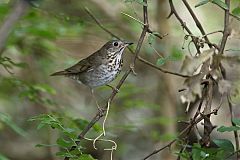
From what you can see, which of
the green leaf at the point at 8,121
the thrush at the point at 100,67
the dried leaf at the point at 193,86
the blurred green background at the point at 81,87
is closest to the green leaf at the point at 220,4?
the blurred green background at the point at 81,87

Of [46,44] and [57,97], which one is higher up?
[46,44]

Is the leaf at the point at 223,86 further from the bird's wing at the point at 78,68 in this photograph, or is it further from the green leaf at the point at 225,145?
the bird's wing at the point at 78,68

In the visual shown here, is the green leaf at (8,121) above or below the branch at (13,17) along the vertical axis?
below

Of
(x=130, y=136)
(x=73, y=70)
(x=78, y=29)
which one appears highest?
(x=78, y=29)

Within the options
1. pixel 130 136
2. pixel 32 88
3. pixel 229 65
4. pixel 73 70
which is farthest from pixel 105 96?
pixel 229 65

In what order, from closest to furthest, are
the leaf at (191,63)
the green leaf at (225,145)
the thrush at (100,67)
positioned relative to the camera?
the leaf at (191,63), the green leaf at (225,145), the thrush at (100,67)

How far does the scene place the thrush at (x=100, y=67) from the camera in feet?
14.7

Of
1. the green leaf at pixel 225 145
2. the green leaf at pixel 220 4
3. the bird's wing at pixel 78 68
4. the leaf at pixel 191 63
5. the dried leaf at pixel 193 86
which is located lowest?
the green leaf at pixel 225 145

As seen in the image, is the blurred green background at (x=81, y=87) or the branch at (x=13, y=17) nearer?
the branch at (x=13, y=17)

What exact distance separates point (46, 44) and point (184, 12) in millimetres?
3828

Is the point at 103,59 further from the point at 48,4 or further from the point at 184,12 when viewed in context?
the point at 184,12

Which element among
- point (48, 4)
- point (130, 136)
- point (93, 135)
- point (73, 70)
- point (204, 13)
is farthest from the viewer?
point (204, 13)

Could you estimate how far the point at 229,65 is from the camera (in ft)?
7.68

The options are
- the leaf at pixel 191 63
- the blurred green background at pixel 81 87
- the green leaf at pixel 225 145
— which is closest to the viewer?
the leaf at pixel 191 63
